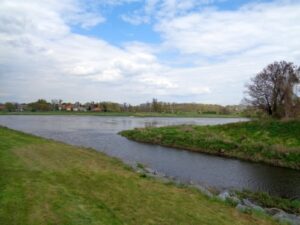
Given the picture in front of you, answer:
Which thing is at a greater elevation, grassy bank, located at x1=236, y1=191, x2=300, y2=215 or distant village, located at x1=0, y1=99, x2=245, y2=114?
distant village, located at x1=0, y1=99, x2=245, y2=114

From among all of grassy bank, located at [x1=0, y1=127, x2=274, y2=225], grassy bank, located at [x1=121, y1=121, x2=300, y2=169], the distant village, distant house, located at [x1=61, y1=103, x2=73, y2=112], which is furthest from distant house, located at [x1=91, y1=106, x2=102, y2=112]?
grassy bank, located at [x1=0, y1=127, x2=274, y2=225]

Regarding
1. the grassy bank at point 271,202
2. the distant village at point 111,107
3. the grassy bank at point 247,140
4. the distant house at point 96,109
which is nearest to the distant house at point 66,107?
the distant village at point 111,107

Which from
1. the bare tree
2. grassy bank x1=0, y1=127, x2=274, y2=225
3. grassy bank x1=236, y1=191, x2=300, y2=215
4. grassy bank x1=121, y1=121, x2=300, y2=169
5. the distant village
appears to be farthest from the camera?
the distant village

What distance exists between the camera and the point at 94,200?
780cm

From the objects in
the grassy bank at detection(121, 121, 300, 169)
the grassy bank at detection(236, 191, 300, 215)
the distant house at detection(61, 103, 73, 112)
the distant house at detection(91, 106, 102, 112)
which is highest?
the distant house at detection(61, 103, 73, 112)

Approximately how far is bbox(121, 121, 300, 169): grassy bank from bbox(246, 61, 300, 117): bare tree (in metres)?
5.61

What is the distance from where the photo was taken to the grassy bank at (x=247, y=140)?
2122 centimetres

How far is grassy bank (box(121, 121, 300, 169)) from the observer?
835 inches

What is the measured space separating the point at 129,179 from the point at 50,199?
368 centimetres

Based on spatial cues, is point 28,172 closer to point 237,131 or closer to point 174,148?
point 174,148

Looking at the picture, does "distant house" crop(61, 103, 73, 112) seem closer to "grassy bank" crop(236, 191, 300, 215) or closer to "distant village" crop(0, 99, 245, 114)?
"distant village" crop(0, 99, 245, 114)

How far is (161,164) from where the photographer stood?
65.8 ft

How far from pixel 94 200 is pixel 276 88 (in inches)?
1255

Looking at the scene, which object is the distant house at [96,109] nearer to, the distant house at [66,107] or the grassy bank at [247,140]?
the distant house at [66,107]
